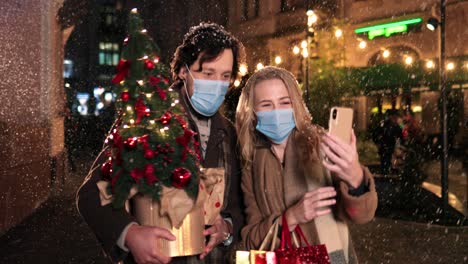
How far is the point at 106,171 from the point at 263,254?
667 millimetres

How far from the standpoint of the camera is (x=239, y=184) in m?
2.66

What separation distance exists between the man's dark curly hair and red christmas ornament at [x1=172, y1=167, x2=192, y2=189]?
0.77 m

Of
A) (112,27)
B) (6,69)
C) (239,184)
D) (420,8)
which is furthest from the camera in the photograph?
(112,27)

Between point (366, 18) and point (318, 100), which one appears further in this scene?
point (366, 18)

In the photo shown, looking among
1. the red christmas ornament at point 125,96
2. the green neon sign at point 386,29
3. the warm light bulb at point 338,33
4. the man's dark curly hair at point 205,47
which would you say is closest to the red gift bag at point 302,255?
the red christmas ornament at point 125,96

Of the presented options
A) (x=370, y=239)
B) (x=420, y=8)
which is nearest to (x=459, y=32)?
(x=420, y=8)

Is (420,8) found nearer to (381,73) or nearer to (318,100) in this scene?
(381,73)

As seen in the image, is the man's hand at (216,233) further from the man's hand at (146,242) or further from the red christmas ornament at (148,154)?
the red christmas ornament at (148,154)

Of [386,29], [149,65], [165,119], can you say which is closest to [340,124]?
[165,119]

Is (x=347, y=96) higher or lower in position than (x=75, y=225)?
higher

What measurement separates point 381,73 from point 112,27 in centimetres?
6990

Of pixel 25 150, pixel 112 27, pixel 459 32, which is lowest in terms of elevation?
pixel 25 150

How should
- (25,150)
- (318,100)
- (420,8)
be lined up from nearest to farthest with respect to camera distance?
(25,150), (318,100), (420,8)

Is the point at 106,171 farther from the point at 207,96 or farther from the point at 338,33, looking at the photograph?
the point at 338,33
